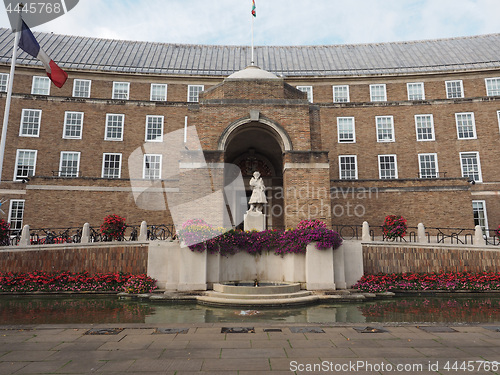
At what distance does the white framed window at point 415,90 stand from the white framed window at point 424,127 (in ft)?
9.99

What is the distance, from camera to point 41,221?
24.2 m

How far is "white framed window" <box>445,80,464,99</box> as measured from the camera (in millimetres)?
32219

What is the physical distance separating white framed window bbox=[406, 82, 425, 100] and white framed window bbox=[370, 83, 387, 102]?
2.25 meters

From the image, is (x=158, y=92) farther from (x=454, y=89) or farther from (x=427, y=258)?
(x=454, y=89)

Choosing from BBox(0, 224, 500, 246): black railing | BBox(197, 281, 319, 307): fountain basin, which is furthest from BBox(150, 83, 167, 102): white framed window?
BBox(197, 281, 319, 307): fountain basin

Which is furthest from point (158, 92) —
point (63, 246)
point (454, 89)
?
point (454, 89)

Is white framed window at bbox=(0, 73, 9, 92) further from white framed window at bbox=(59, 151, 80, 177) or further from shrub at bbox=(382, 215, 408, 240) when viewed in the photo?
shrub at bbox=(382, 215, 408, 240)

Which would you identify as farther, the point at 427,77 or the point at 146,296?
the point at 427,77

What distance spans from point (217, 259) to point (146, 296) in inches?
123

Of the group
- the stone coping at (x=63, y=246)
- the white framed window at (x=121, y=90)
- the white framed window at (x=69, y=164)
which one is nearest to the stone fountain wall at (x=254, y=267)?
the stone coping at (x=63, y=246)

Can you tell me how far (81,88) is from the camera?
3272 centimetres

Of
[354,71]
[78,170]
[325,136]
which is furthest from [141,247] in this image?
[354,71]

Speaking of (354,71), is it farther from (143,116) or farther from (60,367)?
(60,367)

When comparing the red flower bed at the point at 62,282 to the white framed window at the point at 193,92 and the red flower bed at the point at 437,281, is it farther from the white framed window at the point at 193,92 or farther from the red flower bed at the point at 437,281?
the white framed window at the point at 193,92
